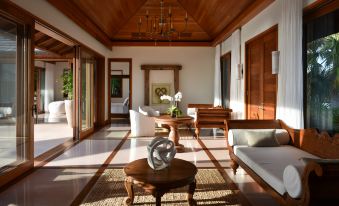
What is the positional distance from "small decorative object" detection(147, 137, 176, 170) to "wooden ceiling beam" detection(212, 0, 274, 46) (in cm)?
391

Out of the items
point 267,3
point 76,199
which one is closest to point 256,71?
point 267,3

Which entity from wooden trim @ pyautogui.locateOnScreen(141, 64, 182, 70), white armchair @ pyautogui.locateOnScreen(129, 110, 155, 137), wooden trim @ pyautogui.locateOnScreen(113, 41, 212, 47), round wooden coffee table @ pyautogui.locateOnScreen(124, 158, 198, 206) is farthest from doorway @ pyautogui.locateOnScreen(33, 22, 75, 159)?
wooden trim @ pyautogui.locateOnScreen(141, 64, 182, 70)

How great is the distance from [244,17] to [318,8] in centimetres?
277

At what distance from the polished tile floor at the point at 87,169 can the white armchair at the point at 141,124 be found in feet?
1.38

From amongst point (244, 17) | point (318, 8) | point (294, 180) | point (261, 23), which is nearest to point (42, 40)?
point (244, 17)

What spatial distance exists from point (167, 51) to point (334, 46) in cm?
762

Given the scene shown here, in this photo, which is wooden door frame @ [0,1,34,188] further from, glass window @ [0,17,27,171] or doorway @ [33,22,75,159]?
doorway @ [33,22,75,159]

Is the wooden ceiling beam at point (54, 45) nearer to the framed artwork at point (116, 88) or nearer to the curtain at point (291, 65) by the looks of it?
the framed artwork at point (116, 88)

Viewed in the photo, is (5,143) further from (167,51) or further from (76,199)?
(167,51)

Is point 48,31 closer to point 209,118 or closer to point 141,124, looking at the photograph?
point 141,124

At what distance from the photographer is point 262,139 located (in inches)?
→ 168

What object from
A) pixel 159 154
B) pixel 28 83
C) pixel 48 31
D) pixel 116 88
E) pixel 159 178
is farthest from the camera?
pixel 116 88

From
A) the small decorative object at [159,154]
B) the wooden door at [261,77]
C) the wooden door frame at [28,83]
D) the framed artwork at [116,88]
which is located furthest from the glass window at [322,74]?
the framed artwork at [116,88]

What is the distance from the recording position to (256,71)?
6750mm
